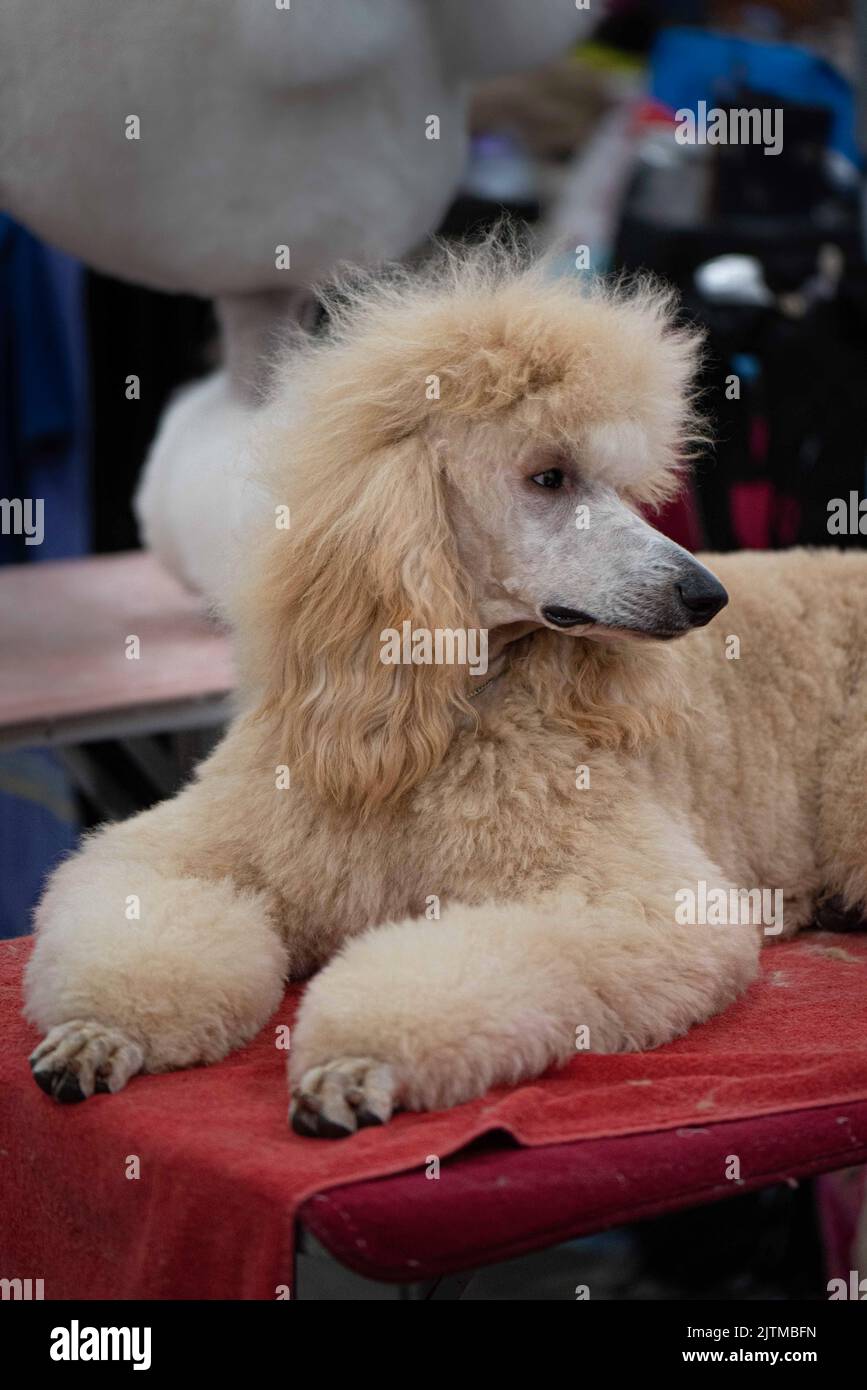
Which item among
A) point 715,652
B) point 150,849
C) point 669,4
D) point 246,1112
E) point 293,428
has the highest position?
point 669,4

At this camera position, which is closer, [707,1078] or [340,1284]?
[707,1078]

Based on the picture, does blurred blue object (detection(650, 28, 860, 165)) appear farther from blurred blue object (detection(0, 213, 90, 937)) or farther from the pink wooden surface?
the pink wooden surface

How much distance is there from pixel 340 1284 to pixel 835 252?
6.74 feet

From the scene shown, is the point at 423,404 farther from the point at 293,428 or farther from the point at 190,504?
the point at 190,504

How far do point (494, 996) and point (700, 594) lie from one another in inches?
13.8

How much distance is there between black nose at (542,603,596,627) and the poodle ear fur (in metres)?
0.07

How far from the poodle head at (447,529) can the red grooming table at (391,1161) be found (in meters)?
0.29

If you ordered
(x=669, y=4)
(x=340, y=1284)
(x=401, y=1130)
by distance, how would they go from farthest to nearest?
(x=669, y=4) < (x=340, y=1284) < (x=401, y=1130)

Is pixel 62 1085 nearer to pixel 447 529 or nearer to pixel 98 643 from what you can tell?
pixel 447 529

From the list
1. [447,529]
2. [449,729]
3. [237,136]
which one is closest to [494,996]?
[449,729]

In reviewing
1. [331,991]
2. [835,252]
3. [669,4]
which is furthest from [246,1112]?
[669,4]

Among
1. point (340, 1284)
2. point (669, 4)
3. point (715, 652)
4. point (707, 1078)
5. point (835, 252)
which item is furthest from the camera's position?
point (669, 4)

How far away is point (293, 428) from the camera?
1313 mm

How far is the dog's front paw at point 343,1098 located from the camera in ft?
3.37
